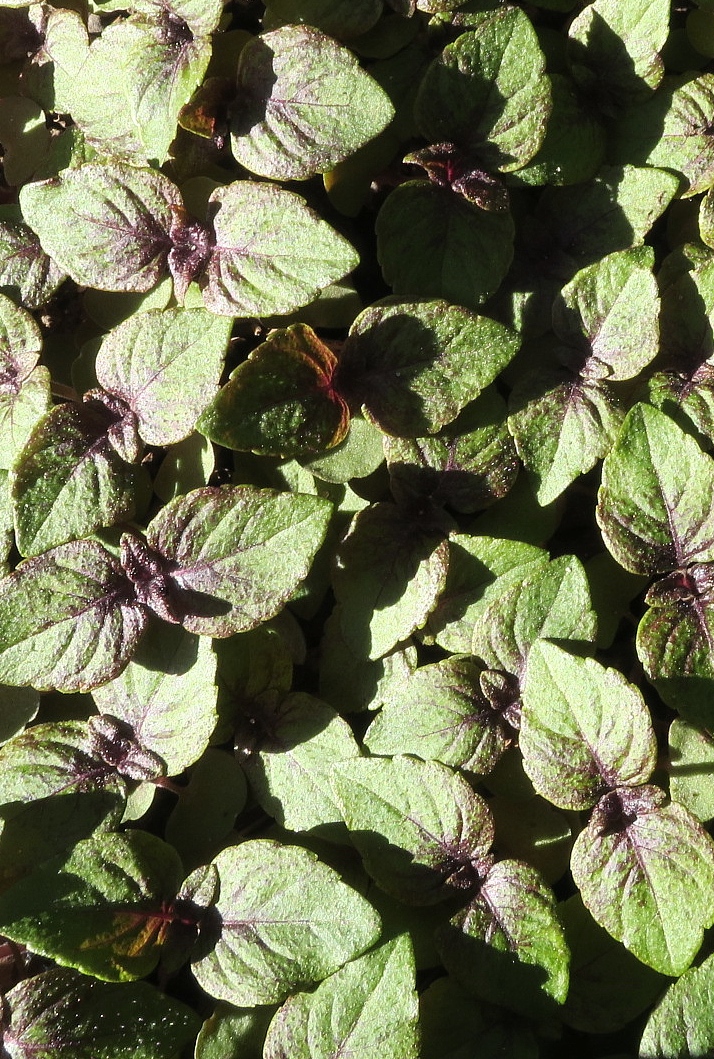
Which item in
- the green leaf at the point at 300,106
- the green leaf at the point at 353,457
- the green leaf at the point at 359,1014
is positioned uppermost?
the green leaf at the point at 300,106

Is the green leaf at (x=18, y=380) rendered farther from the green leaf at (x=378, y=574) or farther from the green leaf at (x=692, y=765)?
the green leaf at (x=692, y=765)

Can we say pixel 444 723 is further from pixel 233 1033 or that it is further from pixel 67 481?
pixel 67 481

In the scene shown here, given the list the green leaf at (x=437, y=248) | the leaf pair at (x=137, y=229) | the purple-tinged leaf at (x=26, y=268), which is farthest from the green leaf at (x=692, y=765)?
the purple-tinged leaf at (x=26, y=268)

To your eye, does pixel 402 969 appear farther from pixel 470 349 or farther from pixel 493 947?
pixel 470 349

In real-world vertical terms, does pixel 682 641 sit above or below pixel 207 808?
above

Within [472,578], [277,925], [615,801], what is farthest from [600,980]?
[472,578]

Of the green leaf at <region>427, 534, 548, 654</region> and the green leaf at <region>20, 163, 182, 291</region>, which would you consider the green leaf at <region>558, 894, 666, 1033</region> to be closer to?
the green leaf at <region>427, 534, 548, 654</region>
